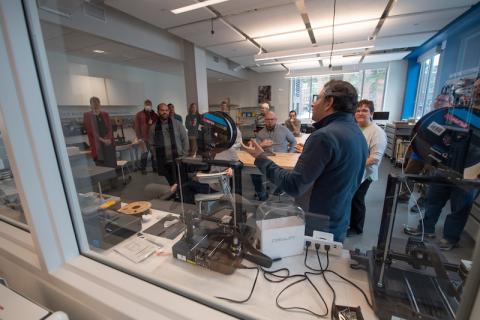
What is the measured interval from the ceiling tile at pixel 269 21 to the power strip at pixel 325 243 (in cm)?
333

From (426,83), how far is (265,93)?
4767 millimetres

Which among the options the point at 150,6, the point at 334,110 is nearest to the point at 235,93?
the point at 150,6

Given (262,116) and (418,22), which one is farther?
(262,116)

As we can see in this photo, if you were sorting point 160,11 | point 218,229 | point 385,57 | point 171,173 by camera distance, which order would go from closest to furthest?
1. point 218,229
2. point 171,173
3. point 160,11
4. point 385,57

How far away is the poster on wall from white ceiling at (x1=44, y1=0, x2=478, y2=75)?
129 inches

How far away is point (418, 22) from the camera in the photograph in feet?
12.3

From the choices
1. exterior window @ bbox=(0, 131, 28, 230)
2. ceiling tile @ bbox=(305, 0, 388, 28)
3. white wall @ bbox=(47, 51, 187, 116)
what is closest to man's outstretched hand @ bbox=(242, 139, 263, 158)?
exterior window @ bbox=(0, 131, 28, 230)

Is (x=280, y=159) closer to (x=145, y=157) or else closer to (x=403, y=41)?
(x=145, y=157)

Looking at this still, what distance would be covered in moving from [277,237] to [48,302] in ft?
2.89

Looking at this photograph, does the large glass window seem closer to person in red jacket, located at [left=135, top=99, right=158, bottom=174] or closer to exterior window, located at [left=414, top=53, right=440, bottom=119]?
exterior window, located at [left=414, top=53, right=440, bottom=119]

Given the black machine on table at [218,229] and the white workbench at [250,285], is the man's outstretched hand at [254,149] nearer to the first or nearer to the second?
the black machine on table at [218,229]

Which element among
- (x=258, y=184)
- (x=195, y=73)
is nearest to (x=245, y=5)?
(x=195, y=73)

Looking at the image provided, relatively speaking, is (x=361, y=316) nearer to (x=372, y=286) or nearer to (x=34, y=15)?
(x=372, y=286)

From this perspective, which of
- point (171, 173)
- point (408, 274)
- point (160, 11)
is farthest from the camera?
point (160, 11)
